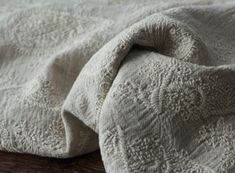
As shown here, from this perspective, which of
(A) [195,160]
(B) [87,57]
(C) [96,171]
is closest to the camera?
(A) [195,160]

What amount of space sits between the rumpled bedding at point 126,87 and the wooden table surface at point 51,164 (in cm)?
2

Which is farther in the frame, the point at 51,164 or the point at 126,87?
the point at 51,164

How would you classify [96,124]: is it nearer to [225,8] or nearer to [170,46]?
[170,46]

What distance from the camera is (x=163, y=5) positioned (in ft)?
3.20

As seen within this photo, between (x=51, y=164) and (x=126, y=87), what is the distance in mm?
223

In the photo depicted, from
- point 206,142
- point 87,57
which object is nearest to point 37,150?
point 87,57

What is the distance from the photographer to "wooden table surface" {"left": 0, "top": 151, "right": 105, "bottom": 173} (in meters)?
0.78

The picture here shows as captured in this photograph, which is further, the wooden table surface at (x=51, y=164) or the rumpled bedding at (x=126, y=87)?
the wooden table surface at (x=51, y=164)

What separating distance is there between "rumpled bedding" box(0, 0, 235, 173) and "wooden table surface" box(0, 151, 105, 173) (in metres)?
0.02

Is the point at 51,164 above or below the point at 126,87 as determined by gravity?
below

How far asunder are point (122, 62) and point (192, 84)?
0.13 meters

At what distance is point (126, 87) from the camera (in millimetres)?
698

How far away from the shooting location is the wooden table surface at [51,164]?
0.78 m

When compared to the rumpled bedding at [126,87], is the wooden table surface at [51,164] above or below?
below
